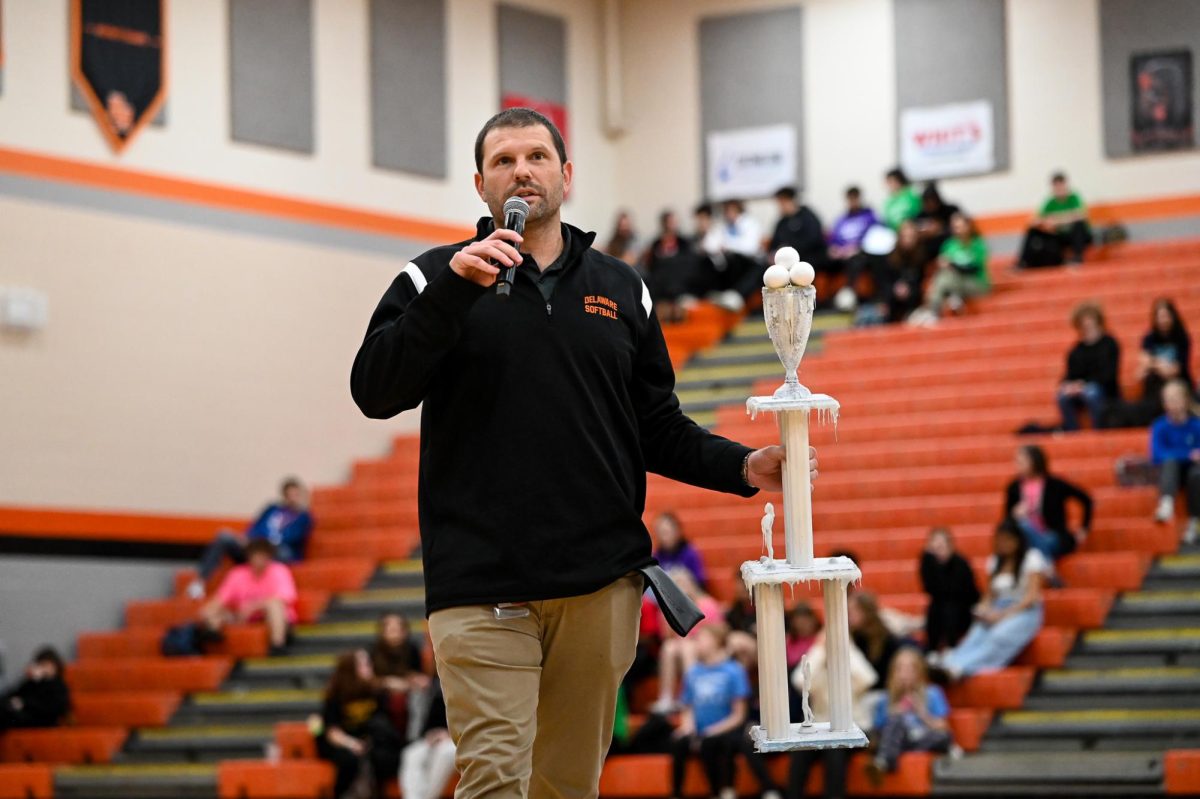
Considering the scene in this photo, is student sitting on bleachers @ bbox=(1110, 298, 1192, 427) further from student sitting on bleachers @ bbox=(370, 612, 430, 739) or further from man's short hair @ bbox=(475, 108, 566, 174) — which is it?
man's short hair @ bbox=(475, 108, 566, 174)

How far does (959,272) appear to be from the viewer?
54.1ft

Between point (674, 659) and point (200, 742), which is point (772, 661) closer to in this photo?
point (674, 659)

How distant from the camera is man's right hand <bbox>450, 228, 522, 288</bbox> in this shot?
3.60 metres

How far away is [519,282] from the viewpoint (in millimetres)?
4000

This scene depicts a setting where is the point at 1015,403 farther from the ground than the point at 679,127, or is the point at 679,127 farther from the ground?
the point at 679,127

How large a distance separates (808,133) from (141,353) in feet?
24.1

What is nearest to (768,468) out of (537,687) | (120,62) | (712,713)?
Answer: (537,687)

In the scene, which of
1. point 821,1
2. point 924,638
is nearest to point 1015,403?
point 924,638

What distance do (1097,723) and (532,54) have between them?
1070 centimetres

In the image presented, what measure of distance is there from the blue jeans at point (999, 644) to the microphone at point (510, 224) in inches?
305

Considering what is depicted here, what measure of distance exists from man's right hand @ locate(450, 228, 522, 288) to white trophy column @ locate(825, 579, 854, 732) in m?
1.07

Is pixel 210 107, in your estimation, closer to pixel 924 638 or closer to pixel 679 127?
pixel 679 127

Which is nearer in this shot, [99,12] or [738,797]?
[738,797]

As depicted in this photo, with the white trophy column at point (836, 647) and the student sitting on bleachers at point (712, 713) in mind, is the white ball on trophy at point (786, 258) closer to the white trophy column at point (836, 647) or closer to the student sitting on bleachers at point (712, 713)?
the white trophy column at point (836, 647)
